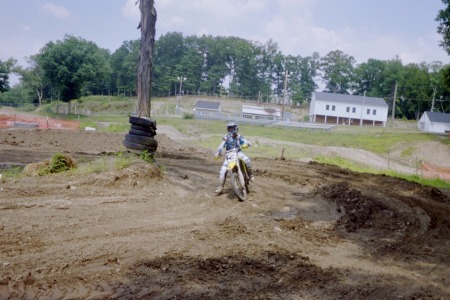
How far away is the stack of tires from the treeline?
89498 mm

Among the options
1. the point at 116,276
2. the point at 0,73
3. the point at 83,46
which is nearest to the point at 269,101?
the point at 83,46

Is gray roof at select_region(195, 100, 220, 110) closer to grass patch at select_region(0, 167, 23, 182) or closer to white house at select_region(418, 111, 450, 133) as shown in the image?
white house at select_region(418, 111, 450, 133)

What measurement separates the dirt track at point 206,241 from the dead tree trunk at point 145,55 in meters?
2.85

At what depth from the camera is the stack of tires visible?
509 inches

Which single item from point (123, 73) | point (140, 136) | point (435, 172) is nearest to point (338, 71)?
point (123, 73)

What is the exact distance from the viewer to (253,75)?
411ft

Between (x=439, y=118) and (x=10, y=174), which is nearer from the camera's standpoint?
(x=10, y=174)

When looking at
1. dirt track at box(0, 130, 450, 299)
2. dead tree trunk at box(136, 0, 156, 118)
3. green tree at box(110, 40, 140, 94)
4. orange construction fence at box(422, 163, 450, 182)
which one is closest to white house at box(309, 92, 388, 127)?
green tree at box(110, 40, 140, 94)

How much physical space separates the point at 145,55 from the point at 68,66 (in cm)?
4784

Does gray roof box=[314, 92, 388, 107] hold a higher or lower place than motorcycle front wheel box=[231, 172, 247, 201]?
higher

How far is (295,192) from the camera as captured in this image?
42.5 ft

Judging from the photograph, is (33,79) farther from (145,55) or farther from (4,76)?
(145,55)

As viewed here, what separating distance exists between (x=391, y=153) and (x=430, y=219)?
30213mm

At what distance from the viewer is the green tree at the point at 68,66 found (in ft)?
184
